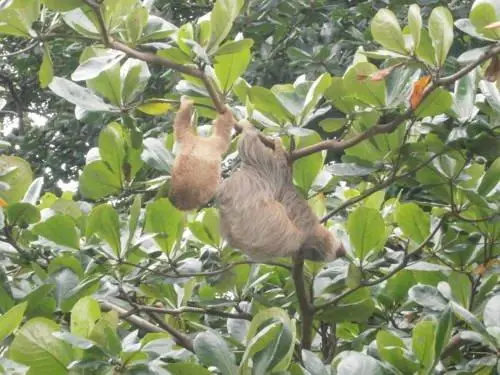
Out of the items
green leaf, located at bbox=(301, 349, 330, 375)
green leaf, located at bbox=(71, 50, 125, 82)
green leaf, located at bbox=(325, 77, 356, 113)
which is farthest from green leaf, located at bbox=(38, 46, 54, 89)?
green leaf, located at bbox=(301, 349, 330, 375)

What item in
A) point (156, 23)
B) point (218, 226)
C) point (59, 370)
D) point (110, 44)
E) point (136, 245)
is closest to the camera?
point (59, 370)

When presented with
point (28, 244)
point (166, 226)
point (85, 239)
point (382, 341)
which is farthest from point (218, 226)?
point (382, 341)

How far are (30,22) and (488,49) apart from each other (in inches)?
42.7

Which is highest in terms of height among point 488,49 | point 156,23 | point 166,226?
point 156,23

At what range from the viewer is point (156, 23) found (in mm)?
2090

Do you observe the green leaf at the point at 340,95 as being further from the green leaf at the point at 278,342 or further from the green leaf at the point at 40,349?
the green leaf at the point at 40,349

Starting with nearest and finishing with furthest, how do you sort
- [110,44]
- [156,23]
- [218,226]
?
[110,44] → [156,23] → [218,226]

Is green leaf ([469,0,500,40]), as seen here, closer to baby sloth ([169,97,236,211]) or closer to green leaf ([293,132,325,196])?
green leaf ([293,132,325,196])

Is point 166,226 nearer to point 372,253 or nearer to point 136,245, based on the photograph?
point 136,245

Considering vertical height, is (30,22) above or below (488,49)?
above

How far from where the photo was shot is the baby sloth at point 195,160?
2.07m

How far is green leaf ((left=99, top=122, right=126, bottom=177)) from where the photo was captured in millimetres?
2344

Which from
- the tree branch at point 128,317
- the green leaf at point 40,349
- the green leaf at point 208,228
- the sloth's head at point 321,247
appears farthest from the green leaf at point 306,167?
the green leaf at point 40,349

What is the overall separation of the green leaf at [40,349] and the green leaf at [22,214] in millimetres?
643
